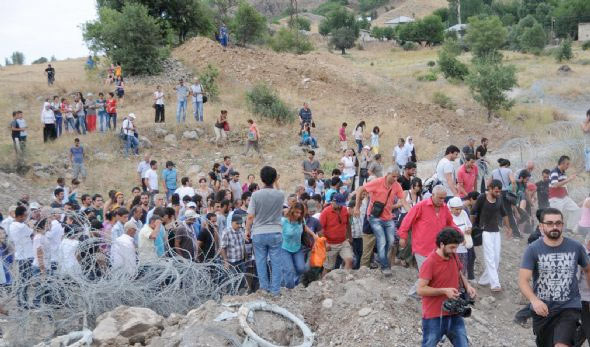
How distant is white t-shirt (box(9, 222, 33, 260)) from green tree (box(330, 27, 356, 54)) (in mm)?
62714

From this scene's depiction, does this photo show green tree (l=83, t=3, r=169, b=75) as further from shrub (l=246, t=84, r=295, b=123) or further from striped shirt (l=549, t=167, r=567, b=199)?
striped shirt (l=549, t=167, r=567, b=199)

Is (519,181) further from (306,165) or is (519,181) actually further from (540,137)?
(540,137)

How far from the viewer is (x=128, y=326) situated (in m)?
7.27

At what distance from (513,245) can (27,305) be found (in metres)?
7.48

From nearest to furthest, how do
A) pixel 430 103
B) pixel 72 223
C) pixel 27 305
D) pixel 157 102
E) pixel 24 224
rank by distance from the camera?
pixel 27 305
pixel 24 224
pixel 72 223
pixel 157 102
pixel 430 103

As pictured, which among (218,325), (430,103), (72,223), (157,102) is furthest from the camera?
(430,103)

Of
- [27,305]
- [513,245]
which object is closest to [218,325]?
[27,305]

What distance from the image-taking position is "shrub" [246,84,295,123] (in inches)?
977

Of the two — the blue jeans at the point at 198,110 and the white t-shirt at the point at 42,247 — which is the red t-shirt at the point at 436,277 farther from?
the blue jeans at the point at 198,110

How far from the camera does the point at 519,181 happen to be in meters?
12.1

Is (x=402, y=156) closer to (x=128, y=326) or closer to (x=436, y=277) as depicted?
(x=128, y=326)

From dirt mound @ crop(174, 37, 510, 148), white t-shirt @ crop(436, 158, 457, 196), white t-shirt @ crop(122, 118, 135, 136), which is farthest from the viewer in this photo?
dirt mound @ crop(174, 37, 510, 148)

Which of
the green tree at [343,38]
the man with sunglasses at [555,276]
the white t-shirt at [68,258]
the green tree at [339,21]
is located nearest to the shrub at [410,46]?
the green tree at [343,38]

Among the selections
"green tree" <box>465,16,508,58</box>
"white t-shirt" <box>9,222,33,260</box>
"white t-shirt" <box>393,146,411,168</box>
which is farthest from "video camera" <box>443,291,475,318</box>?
"green tree" <box>465,16,508,58</box>
